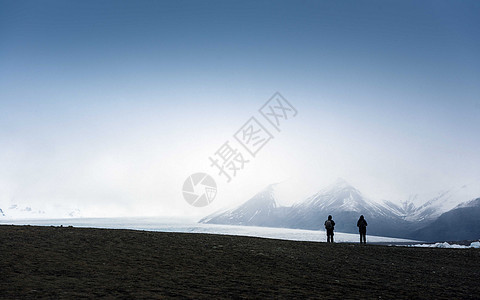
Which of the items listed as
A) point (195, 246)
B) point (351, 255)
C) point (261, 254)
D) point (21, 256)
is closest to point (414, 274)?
point (351, 255)

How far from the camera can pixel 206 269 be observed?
54.5ft

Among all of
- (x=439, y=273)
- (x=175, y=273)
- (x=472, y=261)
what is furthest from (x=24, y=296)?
(x=472, y=261)

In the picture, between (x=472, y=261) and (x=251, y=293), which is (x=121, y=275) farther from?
(x=472, y=261)

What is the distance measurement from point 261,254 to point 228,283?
6.78 m

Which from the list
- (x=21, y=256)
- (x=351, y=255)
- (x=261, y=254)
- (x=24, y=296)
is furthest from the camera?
(x=351, y=255)

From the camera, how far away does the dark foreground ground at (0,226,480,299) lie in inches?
501

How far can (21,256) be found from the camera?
1630 centimetres

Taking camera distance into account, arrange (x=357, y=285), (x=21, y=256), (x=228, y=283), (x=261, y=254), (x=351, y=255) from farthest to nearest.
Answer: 1. (x=351, y=255)
2. (x=261, y=254)
3. (x=21, y=256)
4. (x=357, y=285)
5. (x=228, y=283)

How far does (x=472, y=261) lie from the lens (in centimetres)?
2483

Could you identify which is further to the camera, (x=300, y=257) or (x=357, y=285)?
(x=300, y=257)

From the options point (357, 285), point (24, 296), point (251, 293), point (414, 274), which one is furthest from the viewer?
point (414, 274)

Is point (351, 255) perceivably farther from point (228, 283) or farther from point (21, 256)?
point (21, 256)

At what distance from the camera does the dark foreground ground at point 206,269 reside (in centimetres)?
1272

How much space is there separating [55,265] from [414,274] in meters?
16.9
